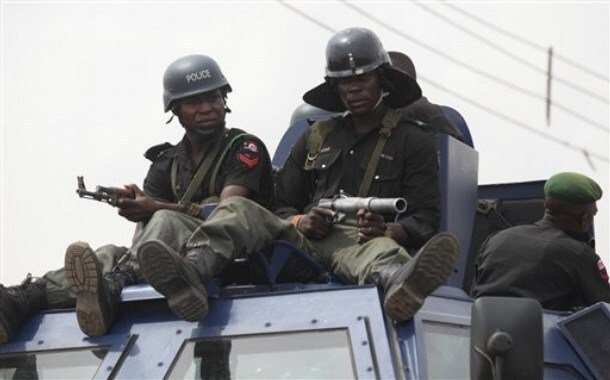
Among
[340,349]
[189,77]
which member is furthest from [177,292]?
[189,77]

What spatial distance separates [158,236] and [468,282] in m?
2.24

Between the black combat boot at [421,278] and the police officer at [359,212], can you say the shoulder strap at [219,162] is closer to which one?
the police officer at [359,212]

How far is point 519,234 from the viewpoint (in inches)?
328

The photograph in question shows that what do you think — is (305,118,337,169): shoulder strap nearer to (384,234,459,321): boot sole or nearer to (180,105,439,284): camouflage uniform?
(180,105,439,284): camouflage uniform

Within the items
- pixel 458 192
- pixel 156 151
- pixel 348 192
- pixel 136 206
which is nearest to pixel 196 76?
pixel 156 151

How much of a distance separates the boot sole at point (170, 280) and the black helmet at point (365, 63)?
196 cm

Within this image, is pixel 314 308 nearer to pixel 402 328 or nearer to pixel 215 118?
pixel 402 328

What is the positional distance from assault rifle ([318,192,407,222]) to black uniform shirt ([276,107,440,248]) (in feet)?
0.57

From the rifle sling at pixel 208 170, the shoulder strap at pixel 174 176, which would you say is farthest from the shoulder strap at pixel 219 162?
the shoulder strap at pixel 174 176

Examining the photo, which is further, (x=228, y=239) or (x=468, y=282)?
(x=468, y=282)

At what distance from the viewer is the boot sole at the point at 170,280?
682cm

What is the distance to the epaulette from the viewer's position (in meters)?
8.69

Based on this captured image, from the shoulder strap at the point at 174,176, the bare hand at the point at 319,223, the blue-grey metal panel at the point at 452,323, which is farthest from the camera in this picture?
the shoulder strap at the point at 174,176

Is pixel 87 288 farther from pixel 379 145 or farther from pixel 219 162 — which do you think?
pixel 379 145
